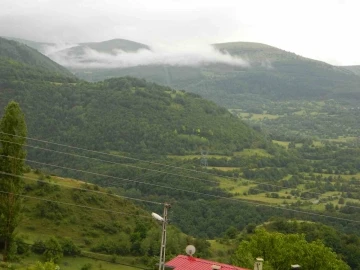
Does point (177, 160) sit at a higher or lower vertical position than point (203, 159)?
lower

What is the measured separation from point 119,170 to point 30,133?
44023 millimetres

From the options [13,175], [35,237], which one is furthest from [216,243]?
[13,175]

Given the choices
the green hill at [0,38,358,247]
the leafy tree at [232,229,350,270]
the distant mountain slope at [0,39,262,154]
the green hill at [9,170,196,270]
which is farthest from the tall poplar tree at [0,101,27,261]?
the distant mountain slope at [0,39,262,154]

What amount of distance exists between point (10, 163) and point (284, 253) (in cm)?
2555

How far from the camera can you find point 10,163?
1799 inches

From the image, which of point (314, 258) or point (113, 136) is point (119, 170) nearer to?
point (113, 136)

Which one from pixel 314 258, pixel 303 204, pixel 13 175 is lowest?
pixel 303 204

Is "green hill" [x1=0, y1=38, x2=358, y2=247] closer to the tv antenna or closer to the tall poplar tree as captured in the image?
the tv antenna

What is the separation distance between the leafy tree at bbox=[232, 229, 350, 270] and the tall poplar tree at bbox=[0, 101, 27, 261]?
20499 millimetres

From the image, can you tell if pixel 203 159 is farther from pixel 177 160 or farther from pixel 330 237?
pixel 330 237

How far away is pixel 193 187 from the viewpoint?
137m

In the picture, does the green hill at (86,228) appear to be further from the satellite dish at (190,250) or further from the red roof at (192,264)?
the satellite dish at (190,250)

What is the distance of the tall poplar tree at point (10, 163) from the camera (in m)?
45.5

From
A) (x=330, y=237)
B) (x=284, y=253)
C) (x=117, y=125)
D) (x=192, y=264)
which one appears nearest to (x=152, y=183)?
(x=117, y=125)
